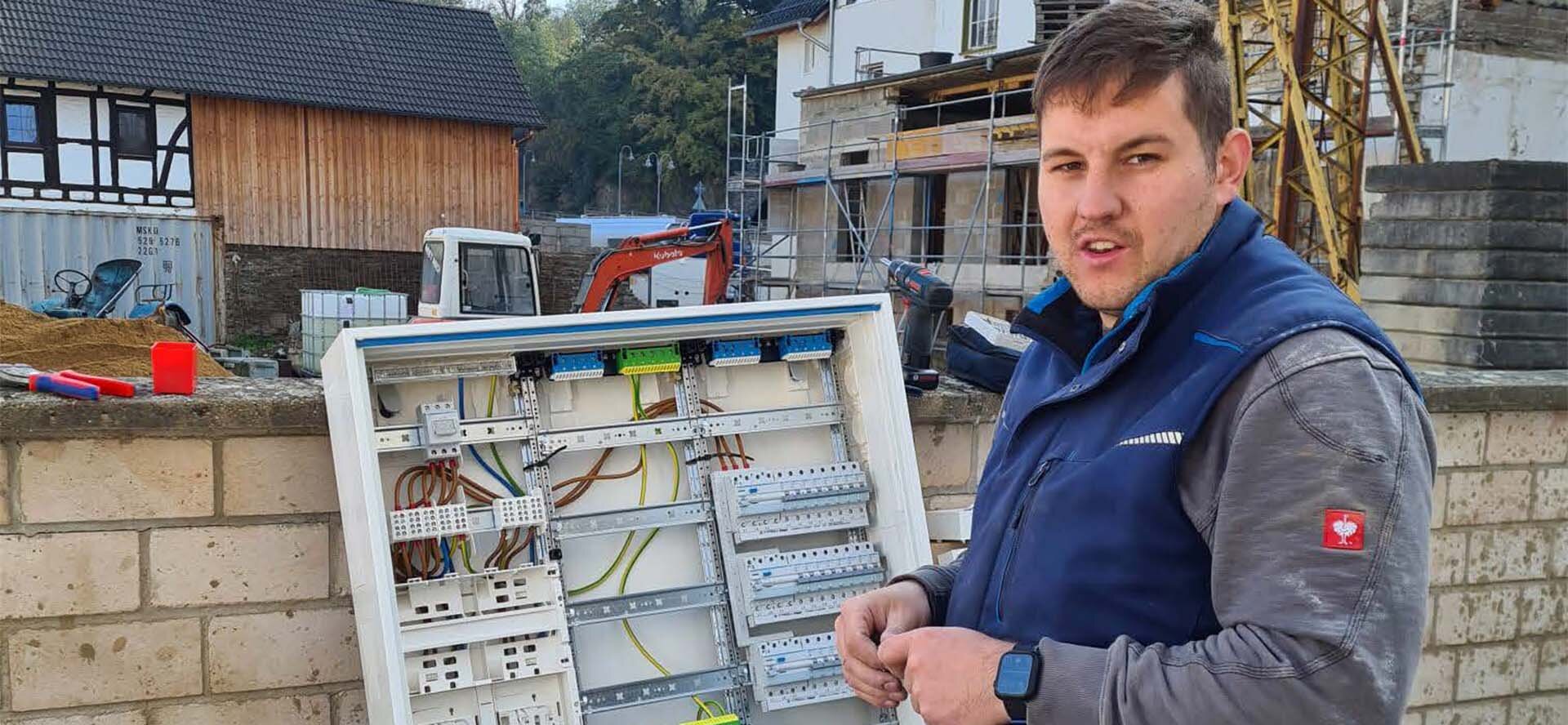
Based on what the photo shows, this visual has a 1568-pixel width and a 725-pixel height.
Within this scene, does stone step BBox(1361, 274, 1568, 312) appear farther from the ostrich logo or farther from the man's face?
the ostrich logo

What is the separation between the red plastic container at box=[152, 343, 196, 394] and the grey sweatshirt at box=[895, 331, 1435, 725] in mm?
2419

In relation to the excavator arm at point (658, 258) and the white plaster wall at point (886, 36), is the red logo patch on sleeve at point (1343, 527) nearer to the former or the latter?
the excavator arm at point (658, 258)

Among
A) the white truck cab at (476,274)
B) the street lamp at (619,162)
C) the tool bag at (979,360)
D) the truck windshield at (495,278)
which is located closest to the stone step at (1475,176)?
the tool bag at (979,360)

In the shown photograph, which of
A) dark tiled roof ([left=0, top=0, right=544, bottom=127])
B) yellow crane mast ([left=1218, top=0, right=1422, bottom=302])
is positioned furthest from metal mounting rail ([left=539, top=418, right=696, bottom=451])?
dark tiled roof ([left=0, top=0, right=544, bottom=127])

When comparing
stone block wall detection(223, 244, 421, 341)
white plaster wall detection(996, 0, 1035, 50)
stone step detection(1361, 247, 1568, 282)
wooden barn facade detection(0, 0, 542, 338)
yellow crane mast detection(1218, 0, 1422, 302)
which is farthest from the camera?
white plaster wall detection(996, 0, 1035, 50)

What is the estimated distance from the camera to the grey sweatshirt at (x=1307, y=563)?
117cm

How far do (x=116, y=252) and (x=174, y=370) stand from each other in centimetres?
2066

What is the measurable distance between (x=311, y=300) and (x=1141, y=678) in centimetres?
1846

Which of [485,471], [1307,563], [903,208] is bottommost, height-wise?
[485,471]

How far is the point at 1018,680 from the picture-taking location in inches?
52.0

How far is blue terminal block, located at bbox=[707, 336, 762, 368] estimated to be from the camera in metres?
3.16

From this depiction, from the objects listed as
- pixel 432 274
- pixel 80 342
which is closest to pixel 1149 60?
pixel 80 342

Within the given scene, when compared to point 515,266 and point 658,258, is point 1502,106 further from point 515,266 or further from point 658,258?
point 515,266

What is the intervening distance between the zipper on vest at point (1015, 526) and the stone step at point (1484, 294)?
19.8 feet
